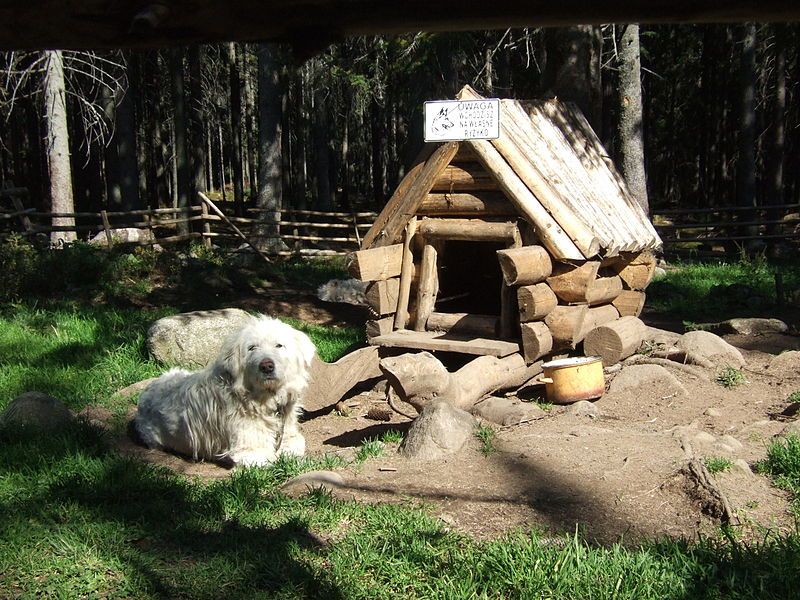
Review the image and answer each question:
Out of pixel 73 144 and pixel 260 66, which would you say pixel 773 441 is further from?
pixel 73 144

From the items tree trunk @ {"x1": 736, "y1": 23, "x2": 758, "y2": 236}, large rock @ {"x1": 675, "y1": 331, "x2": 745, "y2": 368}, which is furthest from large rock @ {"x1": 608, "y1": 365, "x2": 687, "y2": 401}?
tree trunk @ {"x1": 736, "y1": 23, "x2": 758, "y2": 236}

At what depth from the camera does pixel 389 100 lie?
32.5 m

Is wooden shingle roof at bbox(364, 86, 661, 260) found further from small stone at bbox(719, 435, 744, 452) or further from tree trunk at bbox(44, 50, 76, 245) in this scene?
tree trunk at bbox(44, 50, 76, 245)

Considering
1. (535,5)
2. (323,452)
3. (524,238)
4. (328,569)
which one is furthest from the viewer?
(524,238)

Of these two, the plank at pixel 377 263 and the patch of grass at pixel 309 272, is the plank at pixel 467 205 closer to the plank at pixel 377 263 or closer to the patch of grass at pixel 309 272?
the plank at pixel 377 263

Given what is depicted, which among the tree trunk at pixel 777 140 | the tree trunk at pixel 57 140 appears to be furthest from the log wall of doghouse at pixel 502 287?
the tree trunk at pixel 777 140

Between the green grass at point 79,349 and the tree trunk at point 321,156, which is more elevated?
the tree trunk at point 321,156

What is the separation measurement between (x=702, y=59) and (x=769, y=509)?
1098 inches

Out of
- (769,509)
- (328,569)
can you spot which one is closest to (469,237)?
(769,509)

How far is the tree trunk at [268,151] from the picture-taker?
19.1m

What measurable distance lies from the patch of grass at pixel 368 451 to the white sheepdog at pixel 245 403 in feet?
1.65

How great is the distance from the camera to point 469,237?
26.1 ft

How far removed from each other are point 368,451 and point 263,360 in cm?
98

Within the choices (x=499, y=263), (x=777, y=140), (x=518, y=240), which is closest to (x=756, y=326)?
(x=499, y=263)
